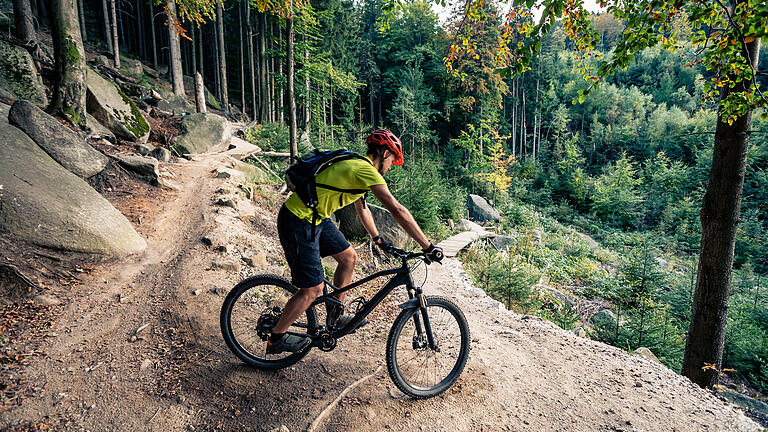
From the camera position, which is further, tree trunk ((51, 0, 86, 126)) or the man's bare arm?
tree trunk ((51, 0, 86, 126))

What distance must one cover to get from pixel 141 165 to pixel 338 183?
6.92 metres

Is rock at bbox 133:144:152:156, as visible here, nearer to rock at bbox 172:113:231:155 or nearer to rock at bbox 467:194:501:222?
rock at bbox 172:113:231:155

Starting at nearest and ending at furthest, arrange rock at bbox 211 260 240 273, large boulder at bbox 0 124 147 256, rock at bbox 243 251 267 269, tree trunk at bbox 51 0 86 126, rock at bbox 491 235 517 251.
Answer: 1. large boulder at bbox 0 124 147 256
2. rock at bbox 211 260 240 273
3. rock at bbox 243 251 267 269
4. tree trunk at bbox 51 0 86 126
5. rock at bbox 491 235 517 251

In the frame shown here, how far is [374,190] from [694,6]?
305cm

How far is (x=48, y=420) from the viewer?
266cm

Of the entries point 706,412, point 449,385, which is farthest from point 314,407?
point 706,412

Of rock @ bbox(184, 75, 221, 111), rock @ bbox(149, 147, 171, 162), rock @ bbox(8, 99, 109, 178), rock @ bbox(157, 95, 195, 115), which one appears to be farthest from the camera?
rock @ bbox(184, 75, 221, 111)

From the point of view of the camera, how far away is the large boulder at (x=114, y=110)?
29.1 ft

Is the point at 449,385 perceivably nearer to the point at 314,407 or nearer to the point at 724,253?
the point at 314,407

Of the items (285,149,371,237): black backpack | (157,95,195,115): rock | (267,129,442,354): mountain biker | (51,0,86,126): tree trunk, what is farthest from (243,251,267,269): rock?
(157,95,195,115): rock

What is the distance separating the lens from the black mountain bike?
3.16 m

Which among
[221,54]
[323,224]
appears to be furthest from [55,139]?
[221,54]

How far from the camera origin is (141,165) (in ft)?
25.2

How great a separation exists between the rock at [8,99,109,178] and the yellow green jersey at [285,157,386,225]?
18.6 ft
